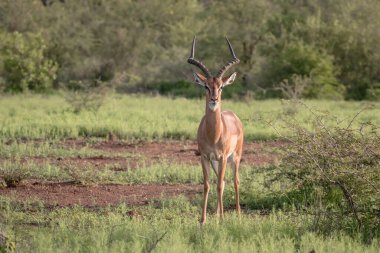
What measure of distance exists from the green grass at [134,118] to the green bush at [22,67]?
13.7 feet

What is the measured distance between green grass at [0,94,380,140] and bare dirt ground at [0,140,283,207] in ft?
4.12

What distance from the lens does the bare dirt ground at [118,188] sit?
356 inches

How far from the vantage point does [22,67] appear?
83.3 ft

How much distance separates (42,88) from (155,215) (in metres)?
19.0

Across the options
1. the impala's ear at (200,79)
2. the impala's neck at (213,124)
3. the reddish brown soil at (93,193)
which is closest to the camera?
the impala's ear at (200,79)

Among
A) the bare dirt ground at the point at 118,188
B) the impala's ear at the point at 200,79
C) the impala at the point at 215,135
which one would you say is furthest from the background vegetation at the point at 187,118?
the impala's ear at the point at 200,79

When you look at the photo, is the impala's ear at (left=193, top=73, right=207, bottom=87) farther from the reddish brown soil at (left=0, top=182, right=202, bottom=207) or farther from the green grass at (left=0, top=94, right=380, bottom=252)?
the reddish brown soil at (left=0, top=182, right=202, bottom=207)

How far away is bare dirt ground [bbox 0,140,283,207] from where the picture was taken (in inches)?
356

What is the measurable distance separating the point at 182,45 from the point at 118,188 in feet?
86.7

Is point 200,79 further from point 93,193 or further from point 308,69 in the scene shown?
point 308,69

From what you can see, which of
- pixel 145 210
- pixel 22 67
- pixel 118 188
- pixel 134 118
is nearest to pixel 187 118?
pixel 134 118

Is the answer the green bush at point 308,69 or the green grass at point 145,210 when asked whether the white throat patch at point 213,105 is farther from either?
the green bush at point 308,69

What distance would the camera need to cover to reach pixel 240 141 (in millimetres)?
9352

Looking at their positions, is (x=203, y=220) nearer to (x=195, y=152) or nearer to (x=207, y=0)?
(x=195, y=152)
